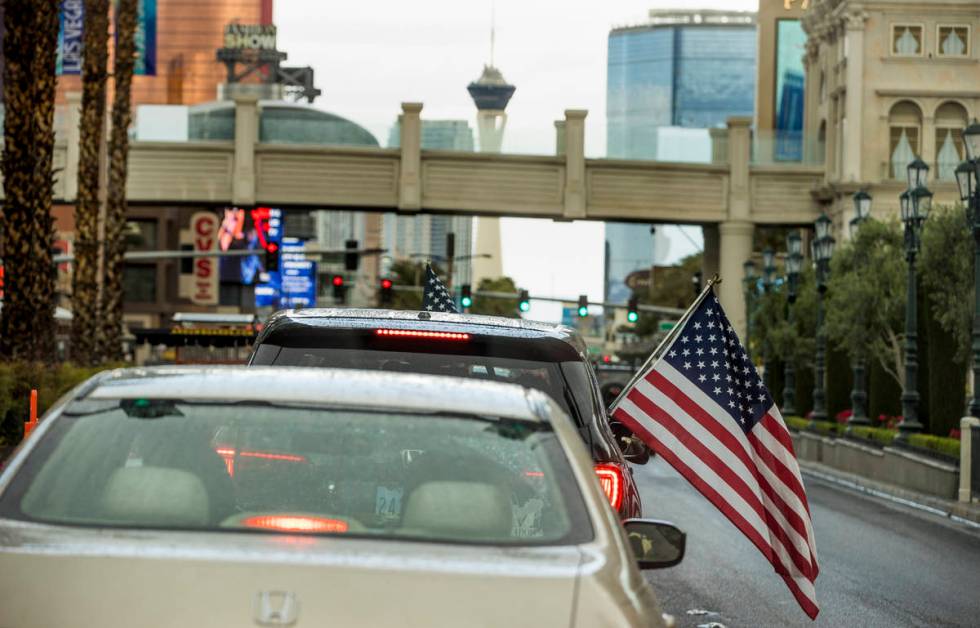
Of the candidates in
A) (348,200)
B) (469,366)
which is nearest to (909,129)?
(348,200)

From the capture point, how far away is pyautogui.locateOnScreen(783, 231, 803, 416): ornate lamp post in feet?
162

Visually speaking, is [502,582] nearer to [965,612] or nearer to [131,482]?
[131,482]

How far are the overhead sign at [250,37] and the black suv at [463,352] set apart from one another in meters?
154

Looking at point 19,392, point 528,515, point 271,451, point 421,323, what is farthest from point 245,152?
point 271,451

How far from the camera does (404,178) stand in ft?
219

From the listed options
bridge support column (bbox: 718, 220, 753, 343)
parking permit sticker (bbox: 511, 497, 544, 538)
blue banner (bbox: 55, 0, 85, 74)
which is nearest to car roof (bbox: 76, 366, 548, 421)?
parking permit sticker (bbox: 511, 497, 544, 538)

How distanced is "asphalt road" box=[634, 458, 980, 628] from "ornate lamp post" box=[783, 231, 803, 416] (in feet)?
82.9

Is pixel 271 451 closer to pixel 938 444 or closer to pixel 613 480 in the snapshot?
pixel 613 480

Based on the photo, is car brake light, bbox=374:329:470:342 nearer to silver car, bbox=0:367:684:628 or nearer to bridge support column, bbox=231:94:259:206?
silver car, bbox=0:367:684:628

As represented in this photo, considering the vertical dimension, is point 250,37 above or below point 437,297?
above

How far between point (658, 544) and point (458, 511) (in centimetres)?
126

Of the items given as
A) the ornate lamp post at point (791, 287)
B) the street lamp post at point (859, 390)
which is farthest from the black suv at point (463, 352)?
the ornate lamp post at point (791, 287)

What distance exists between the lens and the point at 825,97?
79.3 meters

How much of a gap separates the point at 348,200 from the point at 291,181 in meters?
2.15
